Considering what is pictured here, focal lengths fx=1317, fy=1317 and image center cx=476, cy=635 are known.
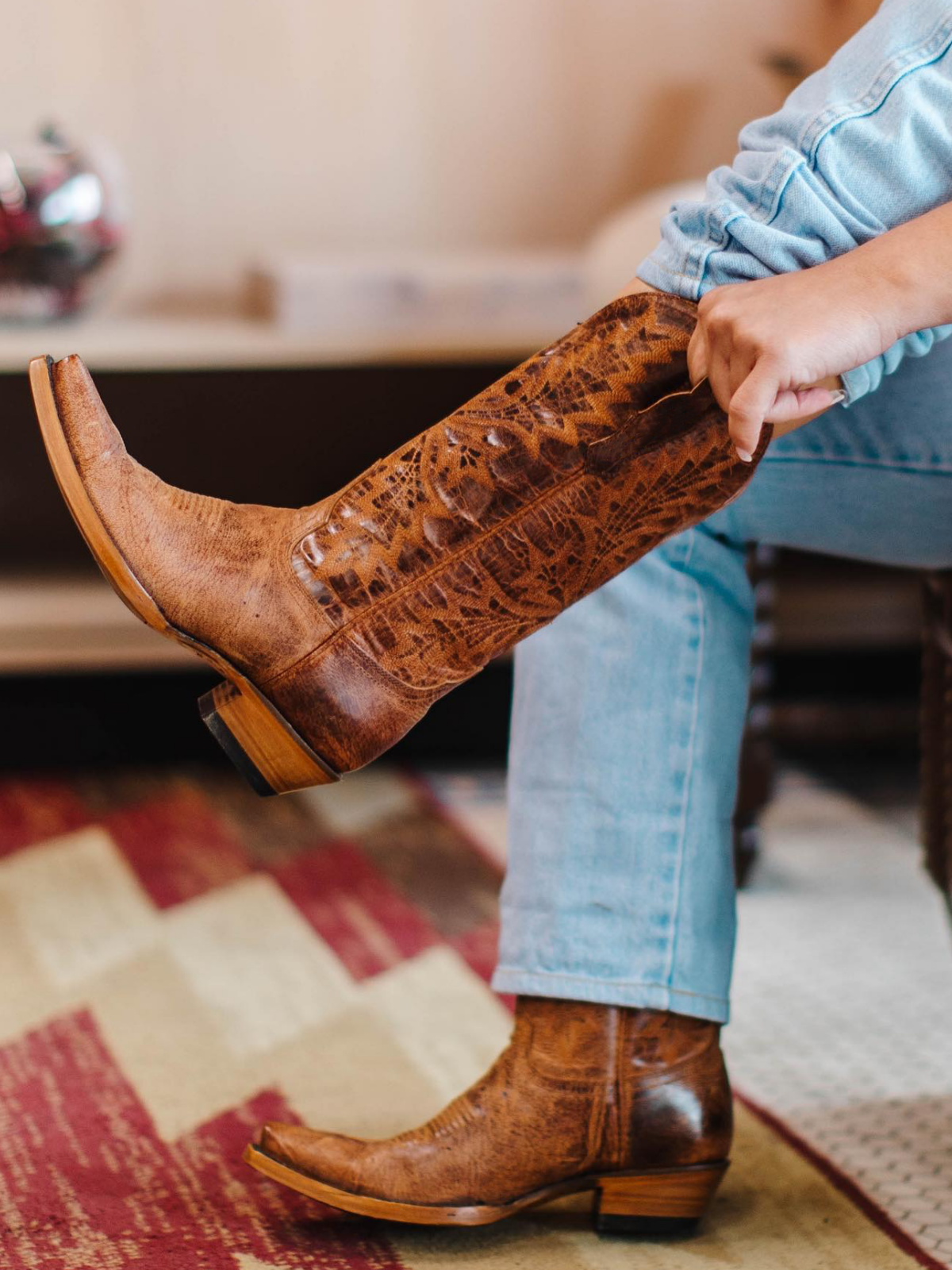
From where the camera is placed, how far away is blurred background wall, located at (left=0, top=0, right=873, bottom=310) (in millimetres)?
1706

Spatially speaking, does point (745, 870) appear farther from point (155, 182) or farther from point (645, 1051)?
point (155, 182)

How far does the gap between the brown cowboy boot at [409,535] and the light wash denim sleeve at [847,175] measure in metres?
0.04

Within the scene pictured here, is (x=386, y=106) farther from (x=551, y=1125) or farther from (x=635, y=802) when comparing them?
(x=551, y=1125)

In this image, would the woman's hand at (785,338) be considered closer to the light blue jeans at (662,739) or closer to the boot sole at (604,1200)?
the light blue jeans at (662,739)

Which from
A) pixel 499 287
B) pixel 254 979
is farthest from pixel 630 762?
pixel 499 287

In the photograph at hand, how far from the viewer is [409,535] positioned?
62 cm

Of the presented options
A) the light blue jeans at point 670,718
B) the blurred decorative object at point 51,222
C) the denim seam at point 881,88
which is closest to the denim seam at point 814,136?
the denim seam at point 881,88

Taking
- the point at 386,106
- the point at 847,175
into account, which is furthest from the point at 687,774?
the point at 386,106

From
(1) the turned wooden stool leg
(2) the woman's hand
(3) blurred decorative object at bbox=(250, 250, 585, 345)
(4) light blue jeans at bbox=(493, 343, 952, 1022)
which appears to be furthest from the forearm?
(3) blurred decorative object at bbox=(250, 250, 585, 345)

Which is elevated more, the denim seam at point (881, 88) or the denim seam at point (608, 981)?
the denim seam at point (881, 88)

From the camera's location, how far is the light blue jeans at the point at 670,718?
68cm

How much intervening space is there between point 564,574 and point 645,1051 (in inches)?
10.0

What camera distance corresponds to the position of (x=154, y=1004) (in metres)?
1.00

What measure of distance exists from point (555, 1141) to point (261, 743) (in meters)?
0.25
